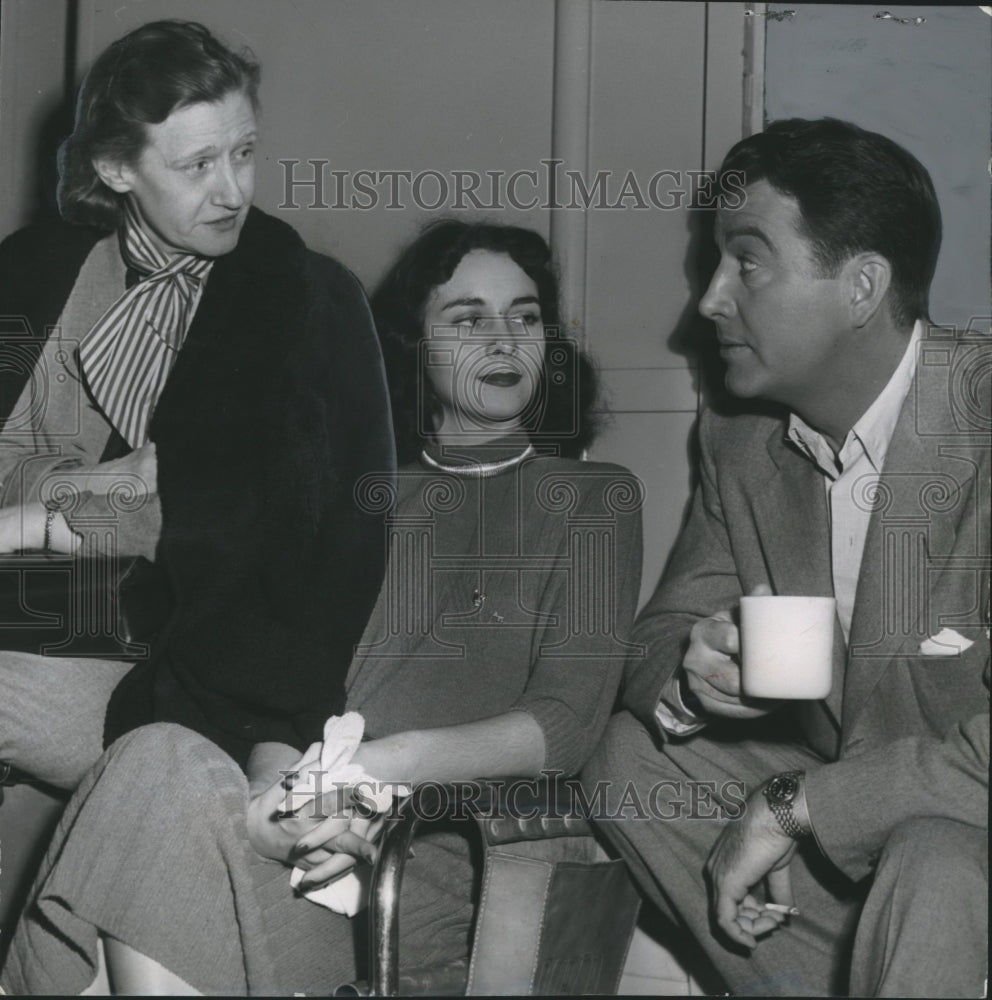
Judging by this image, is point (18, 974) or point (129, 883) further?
point (18, 974)

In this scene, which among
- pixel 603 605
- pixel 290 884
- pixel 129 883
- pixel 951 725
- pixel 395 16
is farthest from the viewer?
pixel 395 16

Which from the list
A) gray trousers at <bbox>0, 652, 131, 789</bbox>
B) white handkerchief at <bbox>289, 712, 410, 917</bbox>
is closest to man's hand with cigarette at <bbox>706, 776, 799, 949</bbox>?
white handkerchief at <bbox>289, 712, 410, 917</bbox>

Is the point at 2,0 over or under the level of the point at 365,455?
over

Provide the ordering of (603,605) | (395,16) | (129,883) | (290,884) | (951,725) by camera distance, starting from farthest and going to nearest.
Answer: (395,16) → (603,605) → (951,725) → (290,884) → (129,883)


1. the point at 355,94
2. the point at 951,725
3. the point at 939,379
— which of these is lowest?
the point at 951,725

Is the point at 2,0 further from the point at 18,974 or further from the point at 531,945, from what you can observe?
the point at 531,945

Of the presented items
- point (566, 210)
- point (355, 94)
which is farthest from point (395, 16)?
point (566, 210)

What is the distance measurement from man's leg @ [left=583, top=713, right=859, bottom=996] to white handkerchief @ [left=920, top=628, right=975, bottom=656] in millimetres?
256

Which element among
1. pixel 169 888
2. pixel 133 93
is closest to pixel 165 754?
pixel 169 888

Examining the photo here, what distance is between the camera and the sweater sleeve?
1.84 m

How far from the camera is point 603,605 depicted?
193cm

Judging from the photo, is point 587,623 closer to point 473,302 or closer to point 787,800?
point 787,800

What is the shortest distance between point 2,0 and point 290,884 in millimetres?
1536

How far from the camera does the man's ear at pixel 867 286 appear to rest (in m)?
1.92
